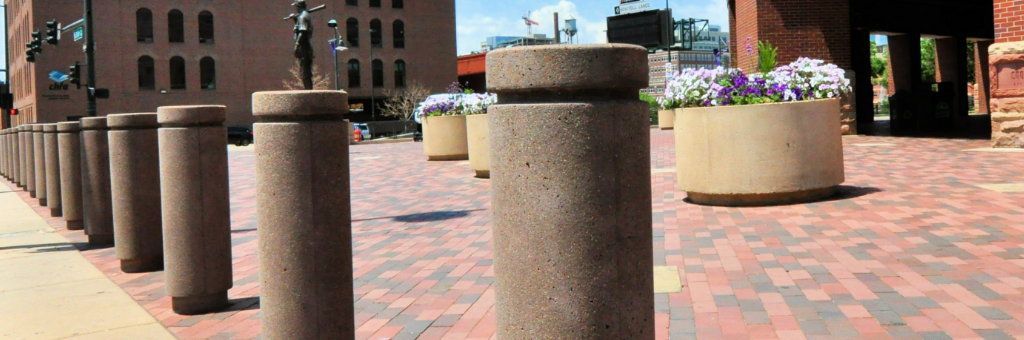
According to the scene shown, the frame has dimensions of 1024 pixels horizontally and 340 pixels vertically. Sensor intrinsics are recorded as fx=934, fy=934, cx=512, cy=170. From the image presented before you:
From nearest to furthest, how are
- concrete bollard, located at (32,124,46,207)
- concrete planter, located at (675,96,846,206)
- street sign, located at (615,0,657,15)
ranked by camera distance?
concrete planter, located at (675,96,846,206) < concrete bollard, located at (32,124,46,207) < street sign, located at (615,0,657,15)

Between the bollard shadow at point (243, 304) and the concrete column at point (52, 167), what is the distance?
19.7 feet

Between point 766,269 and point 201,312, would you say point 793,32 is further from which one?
point 201,312

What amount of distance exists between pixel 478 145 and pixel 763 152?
6.03m

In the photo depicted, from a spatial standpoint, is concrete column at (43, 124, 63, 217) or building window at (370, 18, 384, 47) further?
building window at (370, 18, 384, 47)

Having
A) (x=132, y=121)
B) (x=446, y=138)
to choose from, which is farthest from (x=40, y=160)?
(x=446, y=138)

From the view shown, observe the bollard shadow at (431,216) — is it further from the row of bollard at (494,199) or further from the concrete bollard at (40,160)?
the concrete bollard at (40,160)

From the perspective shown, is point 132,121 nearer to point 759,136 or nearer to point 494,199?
point 494,199

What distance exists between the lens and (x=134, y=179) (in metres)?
6.55

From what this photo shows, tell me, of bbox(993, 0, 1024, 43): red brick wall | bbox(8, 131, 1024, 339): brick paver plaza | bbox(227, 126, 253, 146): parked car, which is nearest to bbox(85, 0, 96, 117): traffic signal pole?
bbox(8, 131, 1024, 339): brick paver plaza

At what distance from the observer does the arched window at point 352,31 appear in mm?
66750

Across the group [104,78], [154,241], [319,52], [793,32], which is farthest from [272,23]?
[154,241]

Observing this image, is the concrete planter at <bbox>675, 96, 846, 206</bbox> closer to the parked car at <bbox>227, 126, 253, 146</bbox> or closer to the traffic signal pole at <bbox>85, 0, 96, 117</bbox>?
the traffic signal pole at <bbox>85, 0, 96, 117</bbox>

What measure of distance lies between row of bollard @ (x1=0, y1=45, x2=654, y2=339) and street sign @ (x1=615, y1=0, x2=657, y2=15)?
14664 millimetres

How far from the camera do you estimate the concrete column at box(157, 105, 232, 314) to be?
5.34m
